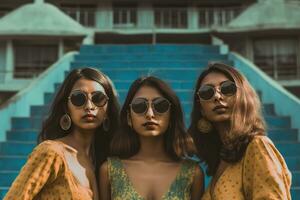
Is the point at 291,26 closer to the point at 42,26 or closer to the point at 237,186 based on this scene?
the point at 42,26

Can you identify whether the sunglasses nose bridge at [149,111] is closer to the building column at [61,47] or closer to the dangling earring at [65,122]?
the dangling earring at [65,122]

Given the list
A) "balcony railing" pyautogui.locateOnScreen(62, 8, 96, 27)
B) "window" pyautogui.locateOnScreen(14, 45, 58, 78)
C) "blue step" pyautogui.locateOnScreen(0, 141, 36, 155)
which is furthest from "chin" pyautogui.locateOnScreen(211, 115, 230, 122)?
"balcony railing" pyautogui.locateOnScreen(62, 8, 96, 27)

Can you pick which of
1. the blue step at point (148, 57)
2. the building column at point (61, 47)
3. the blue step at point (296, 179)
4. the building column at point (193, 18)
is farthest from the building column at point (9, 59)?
the blue step at point (296, 179)

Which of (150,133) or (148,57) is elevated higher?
(148,57)

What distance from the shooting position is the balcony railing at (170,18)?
77.9ft

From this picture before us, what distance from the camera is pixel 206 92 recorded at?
2965 mm

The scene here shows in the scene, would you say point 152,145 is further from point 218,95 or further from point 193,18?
point 193,18

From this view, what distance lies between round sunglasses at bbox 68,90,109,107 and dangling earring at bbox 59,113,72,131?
12 cm

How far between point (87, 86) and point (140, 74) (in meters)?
6.55

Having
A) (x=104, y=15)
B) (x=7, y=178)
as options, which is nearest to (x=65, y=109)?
(x=7, y=178)

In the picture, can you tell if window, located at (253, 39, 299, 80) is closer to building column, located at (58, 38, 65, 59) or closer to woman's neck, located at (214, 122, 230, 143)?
building column, located at (58, 38, 65, 59)

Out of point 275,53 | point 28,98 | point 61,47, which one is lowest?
point 28,98

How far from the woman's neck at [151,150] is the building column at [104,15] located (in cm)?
2038

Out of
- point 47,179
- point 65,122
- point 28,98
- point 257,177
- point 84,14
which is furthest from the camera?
point 84,14
